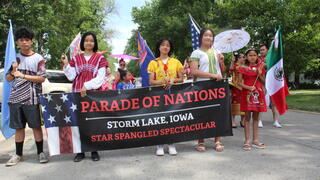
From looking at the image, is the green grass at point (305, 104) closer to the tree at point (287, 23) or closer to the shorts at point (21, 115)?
the tree at point (287, 23)

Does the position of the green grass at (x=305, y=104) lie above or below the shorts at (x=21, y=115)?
below

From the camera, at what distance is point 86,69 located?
4.14m

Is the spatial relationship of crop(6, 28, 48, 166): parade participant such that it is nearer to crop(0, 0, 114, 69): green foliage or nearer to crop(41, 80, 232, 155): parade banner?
crop(41, 80, 232, 155): parade banner

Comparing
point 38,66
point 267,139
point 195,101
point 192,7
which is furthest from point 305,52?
point 38,66

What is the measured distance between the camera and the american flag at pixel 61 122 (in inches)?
164

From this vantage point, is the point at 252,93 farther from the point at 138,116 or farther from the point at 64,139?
the point at 64,139

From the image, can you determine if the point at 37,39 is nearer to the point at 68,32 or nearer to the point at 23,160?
the point at 68,32

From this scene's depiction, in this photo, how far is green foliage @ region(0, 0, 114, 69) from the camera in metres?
15.8

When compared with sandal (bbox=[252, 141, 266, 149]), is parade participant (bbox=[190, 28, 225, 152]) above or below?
above

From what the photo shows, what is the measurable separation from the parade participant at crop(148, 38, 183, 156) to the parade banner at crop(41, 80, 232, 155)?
111 mm

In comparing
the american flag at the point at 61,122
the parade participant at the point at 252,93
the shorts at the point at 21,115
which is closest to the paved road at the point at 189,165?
the american flag at the point at 61,122

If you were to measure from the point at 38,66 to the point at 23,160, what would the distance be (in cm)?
146

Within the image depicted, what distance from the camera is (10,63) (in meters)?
3.89

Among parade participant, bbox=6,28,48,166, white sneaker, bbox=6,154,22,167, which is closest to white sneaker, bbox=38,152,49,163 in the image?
parade participant, bbox=6,28,48,166
